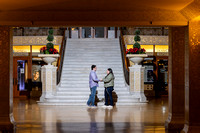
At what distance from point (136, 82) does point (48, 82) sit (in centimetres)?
371

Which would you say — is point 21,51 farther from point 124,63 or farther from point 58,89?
point 124,63

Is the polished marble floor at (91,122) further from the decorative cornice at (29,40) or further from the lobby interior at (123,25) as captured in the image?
the decorative cornice at (29,40)

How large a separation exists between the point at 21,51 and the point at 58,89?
180 inches

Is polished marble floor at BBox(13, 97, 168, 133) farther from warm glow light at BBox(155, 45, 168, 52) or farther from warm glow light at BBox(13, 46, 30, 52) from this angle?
warm glow light at BBox(13, 46, 30, 52)

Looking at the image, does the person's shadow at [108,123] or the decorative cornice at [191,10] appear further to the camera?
the person's shadow at [108,123]

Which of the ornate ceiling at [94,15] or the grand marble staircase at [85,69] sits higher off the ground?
the ornate ceiling at [94,15]

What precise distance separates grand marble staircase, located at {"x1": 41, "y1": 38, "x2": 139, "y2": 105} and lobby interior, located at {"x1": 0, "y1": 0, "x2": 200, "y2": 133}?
192 inches

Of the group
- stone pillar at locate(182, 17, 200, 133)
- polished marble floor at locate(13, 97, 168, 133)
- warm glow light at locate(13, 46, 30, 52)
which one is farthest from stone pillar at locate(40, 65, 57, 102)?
stone pillar at locate(182, 17, 200, 133)

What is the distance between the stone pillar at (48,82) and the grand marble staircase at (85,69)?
11.5 inches

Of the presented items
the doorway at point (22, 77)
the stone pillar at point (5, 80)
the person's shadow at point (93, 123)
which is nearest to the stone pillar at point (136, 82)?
the person's shadow at point (93, 123)

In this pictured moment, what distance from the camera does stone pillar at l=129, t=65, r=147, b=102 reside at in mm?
14172

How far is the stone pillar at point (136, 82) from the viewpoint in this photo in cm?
1417

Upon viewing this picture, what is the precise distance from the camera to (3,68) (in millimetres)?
7820

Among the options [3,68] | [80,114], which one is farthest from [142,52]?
[3,68]
